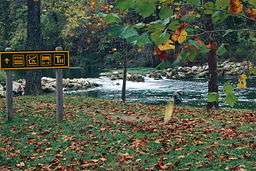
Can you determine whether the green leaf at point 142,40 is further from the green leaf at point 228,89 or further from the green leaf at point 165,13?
the green leaf at point 228,89

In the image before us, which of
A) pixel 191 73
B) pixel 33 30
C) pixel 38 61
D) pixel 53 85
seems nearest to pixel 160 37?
pixel 38 61

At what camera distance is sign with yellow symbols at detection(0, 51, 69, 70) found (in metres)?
13.3

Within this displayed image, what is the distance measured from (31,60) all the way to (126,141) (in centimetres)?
461

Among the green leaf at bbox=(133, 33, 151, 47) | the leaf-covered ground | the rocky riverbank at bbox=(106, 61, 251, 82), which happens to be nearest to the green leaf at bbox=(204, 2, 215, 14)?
the green leaf at bbox=(133, 33, 151, 47)

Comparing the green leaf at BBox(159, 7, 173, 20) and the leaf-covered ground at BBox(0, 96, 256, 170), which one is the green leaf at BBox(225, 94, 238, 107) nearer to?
the green leaf at BBox(159, 7, 173, 20)

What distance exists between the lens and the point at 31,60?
13.3 m

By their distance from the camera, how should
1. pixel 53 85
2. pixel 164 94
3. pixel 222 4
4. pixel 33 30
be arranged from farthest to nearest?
pixel 53 85, pixel 164 94, pixel 33 30, pixel 222 4

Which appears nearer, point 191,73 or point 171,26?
point 171,26

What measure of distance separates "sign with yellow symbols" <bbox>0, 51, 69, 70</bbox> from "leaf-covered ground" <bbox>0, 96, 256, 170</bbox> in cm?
164

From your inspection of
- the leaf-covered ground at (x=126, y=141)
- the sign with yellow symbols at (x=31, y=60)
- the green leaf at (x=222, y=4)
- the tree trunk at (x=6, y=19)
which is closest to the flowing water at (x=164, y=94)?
the leaf-covered ground at (x=126, y=141)

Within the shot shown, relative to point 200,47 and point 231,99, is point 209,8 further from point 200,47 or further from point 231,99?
point 231,99

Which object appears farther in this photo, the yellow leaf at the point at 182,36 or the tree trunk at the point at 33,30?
the tree trunk at the point at 33,30

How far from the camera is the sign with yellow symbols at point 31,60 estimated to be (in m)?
13.3

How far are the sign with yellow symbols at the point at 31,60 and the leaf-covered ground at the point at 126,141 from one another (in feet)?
5.38
